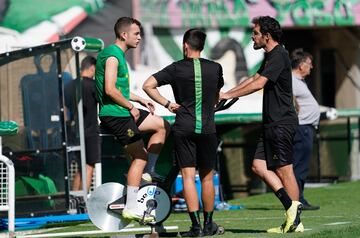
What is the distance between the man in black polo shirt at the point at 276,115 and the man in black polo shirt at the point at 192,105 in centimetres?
28

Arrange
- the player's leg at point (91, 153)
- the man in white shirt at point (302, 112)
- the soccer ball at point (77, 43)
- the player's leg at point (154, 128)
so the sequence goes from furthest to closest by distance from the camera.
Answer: the man in white shirt at point (302, 112) → the player's leg at point (91, 153) → the soccer ball at point (77, 43) → the player's leg at point (154, 128)

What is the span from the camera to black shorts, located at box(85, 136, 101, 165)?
15367 millimetres

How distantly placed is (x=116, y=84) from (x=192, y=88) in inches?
27.3

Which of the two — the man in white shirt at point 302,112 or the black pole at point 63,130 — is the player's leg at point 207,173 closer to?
the black pole at point 63,130

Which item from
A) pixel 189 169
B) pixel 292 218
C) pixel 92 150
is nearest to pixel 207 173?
pixel 189 169

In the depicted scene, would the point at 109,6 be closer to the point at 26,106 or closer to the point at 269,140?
the point at 26,106

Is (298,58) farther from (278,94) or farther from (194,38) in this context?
(194,38)

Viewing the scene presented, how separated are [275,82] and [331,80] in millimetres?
16110

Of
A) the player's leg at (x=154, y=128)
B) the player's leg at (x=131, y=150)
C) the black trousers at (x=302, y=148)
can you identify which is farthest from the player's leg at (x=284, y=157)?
the black trousers at (x=302, y=148)

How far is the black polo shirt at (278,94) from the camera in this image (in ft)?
37.6

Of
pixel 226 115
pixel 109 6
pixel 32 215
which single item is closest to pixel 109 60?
pixel 32 215

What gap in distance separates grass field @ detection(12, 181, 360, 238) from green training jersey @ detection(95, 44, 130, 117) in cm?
122

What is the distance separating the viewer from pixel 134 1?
2194 centimetres

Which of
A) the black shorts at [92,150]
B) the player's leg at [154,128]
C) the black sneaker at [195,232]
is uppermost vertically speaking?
the player's leg at [154,128]
